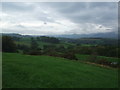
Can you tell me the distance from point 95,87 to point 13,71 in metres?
3.92

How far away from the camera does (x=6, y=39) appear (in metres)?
28.2

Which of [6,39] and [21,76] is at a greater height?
[6,39]

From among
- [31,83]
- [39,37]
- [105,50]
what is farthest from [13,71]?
[39,37]

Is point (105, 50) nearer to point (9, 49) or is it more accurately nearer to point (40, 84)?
point (9, 49)

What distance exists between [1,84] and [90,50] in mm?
29520

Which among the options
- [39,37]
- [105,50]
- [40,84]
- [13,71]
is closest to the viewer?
[40,84]

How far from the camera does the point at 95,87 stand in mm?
6043

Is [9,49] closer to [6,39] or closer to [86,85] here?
[6,39]

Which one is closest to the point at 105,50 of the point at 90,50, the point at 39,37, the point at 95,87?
the point at 90,50

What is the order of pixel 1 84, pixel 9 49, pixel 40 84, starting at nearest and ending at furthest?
pixel 1 84 → pixel 40 84 → pixel 9 49

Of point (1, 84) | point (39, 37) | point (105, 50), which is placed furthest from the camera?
point (39, 37)

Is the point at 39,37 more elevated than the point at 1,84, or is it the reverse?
the point at 39,37

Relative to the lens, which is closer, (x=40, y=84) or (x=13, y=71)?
(x=40, y=84)

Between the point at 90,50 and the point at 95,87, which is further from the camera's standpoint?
the point at 90,50
